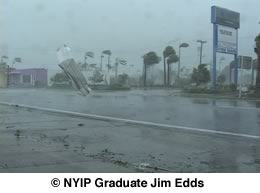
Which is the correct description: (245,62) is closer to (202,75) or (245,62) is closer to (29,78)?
(202,75)

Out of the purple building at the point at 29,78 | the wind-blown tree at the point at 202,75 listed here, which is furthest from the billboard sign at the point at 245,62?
the purple building at the point at 29,78

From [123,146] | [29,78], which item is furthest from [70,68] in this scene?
[29,78]

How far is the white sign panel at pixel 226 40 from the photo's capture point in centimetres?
4247

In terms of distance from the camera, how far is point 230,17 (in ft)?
144

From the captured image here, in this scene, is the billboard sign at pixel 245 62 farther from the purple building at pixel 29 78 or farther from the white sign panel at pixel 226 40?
the purple building at pixel 29 78

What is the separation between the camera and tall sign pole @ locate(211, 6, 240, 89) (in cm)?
4178

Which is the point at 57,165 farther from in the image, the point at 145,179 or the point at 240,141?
the point at 240,141

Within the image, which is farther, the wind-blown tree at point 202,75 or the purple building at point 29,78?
the purple building at point 29,78

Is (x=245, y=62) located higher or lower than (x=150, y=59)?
lower

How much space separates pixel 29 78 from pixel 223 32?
147 feet

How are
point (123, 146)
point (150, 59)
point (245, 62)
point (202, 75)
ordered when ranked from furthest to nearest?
1. point (150, 59)
2. point (202, 75)
3. point (245, 62)
4. point (123, 146)

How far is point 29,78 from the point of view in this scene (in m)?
81.6

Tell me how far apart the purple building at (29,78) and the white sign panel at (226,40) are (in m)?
36.1

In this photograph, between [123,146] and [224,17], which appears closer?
[123,146]
